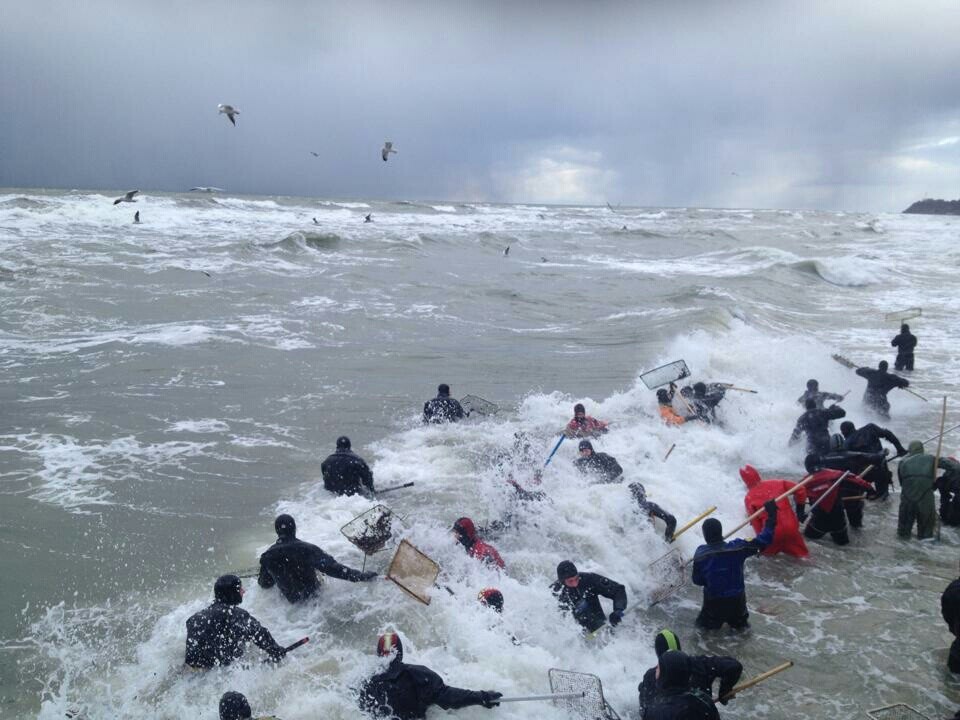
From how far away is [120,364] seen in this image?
14.2 meters

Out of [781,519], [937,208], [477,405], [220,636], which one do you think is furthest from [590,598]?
[937,208]

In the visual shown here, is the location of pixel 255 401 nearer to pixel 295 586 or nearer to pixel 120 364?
pixel 120 364

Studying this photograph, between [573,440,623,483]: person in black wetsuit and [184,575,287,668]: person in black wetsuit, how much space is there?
502 centimetres

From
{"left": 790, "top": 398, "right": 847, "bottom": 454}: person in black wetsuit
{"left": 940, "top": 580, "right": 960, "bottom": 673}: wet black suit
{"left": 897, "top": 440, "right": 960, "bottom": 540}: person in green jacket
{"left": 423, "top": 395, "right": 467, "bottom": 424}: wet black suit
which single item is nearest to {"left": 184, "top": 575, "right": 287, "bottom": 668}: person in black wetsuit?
{"left": 940, "top": 580, "right": 960, "bottom": 673}: wet black suit

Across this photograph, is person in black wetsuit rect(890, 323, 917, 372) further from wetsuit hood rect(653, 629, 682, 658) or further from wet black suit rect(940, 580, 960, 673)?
wetsuit hood rect(653, 629, 682, 658)

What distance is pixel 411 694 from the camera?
4668 millimetres

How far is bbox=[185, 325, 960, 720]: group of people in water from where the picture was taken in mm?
4637

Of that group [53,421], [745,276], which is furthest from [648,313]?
[53,421]

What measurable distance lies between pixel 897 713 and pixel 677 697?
2090mm

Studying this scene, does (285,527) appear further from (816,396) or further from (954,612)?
(816,396)

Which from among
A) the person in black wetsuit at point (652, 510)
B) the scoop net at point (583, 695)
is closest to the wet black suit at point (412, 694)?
the scoop net at point (583, 695)

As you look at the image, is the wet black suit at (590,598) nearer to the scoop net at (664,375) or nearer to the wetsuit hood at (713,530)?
the wetsuit hood at (713,530)

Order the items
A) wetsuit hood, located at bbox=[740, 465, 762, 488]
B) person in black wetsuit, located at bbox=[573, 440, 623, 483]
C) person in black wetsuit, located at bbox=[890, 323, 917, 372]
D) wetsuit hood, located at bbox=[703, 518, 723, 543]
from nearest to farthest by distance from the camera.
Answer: wetsuit hood, located at bbox=[703, 518, 723, 543], wetsuit hood, located at bbox=[740, 465, 762, 488], person in black wetsuit, located at bbox=[573, 440, 623, 483], person in black wetsuit, located at bbox=[890, 323, 917, 372]

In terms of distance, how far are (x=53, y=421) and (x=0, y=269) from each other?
1673 centimetres
